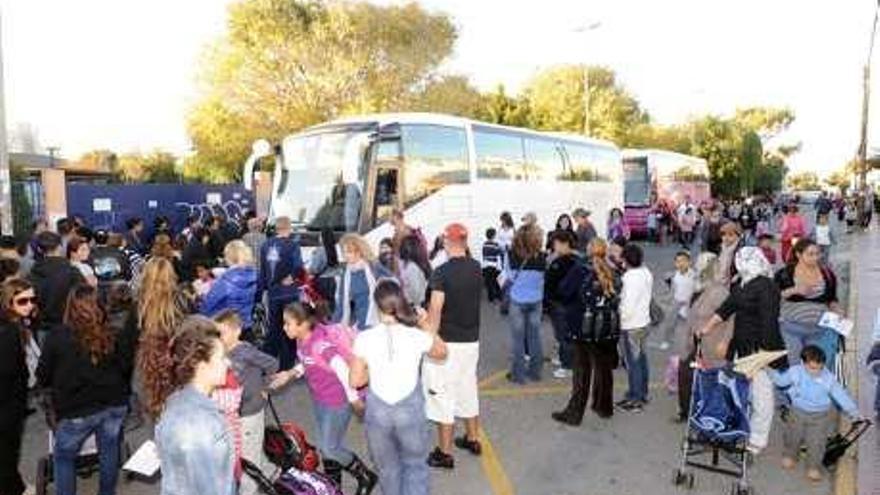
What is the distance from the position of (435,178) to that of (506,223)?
2540 mm

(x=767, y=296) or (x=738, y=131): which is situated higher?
(x=738, y=131)

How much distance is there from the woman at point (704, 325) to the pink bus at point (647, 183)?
84.9 ft

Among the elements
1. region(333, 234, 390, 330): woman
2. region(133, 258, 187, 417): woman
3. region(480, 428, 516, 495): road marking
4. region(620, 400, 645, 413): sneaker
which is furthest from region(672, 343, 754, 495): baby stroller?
region(133, 258, 187, 417): woman

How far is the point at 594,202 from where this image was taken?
2803 cm

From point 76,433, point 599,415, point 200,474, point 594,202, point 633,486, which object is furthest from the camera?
point 594,202

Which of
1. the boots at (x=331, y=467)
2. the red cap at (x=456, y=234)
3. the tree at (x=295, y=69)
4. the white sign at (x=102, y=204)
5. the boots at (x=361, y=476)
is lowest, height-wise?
the boots at (x=361, y=476)

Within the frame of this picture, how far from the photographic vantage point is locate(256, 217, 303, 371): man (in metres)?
10.4

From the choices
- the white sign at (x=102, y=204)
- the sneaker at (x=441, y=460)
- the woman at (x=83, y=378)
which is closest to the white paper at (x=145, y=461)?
Result: the woman at (x=83, y=378)

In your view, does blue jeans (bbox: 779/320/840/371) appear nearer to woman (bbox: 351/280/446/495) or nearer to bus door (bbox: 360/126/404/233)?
woman (bbox: 351/280/446/495)

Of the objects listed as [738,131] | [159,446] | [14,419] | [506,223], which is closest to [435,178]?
[506,223]

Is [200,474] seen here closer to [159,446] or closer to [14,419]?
[159,446]

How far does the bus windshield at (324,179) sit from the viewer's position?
52.6 ft

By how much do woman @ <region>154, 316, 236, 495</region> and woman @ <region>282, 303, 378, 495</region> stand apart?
6.67 feet

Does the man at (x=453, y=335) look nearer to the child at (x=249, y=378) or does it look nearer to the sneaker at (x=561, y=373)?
the child at (x=249, y=378)
